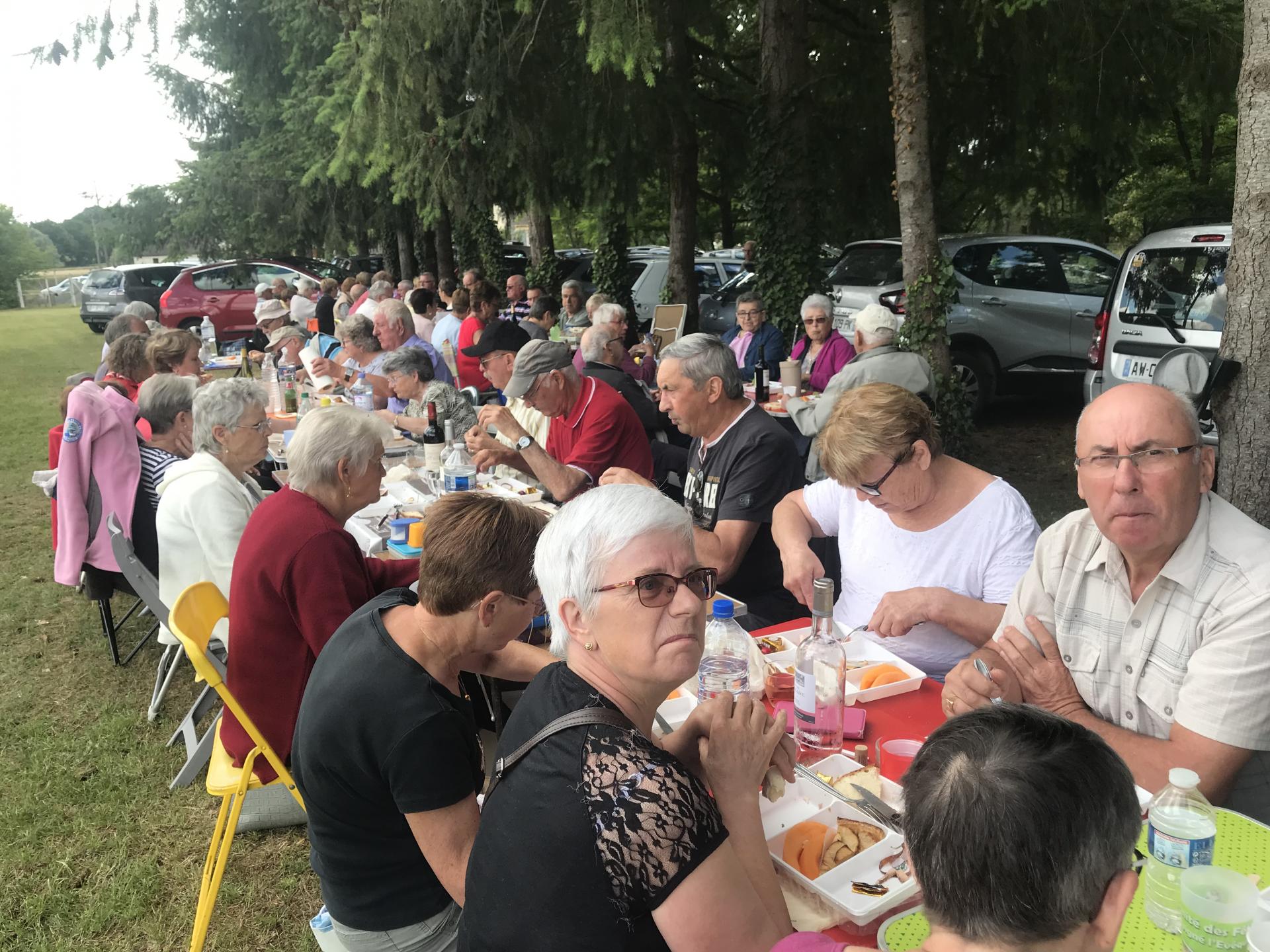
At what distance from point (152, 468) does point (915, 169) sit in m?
6.03

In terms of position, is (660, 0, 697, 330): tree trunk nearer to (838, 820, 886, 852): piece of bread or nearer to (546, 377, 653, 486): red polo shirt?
(546, 377, 653, 486): red polo shirt

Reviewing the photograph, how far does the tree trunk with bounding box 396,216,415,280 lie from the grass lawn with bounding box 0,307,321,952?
16.0m

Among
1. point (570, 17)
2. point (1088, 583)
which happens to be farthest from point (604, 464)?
point (570, 17)

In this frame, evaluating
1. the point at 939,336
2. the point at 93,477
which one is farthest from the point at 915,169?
the point at 93,477

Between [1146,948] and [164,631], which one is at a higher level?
[1146,948]

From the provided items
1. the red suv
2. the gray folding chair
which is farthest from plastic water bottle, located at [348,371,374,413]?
the red suv

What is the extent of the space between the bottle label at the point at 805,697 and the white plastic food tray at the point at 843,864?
0.13 m

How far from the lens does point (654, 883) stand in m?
1.36

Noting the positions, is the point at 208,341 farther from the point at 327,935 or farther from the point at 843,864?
the point at 843,864

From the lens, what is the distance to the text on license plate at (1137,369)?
7262mm

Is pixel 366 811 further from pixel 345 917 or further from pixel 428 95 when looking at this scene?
pixel 428 95

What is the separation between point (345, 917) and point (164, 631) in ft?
8.52

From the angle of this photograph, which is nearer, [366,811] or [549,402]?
[366,811]

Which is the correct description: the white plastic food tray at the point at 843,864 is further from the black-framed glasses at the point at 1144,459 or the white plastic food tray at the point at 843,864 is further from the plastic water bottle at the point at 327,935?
the plastic water bottle at the point at 327,935
